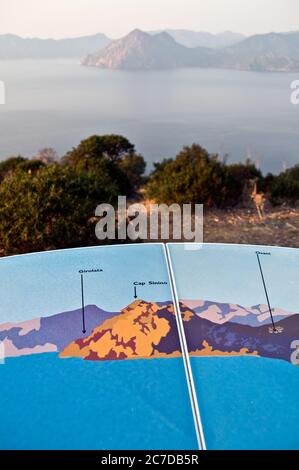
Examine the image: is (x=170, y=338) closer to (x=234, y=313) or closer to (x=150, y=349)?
(x=150, y=349)

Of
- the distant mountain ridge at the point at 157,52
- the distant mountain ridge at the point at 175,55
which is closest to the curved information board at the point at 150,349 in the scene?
the distant mountain ridge at the point at 175,55

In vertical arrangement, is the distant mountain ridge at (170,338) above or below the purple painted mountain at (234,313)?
below

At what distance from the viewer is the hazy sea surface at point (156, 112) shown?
2217cm

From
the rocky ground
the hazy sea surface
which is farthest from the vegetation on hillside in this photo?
the hazy sea surface

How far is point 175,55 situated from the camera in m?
52.6

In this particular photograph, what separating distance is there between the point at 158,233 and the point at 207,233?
0.69m

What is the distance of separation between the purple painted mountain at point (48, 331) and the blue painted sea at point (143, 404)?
94 millimetres

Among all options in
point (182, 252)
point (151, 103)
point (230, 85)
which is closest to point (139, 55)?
point (230, 85)

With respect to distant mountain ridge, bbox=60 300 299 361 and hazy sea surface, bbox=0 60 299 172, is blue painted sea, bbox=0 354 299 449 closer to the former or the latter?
distant mountain ridge, bbox=60 300 299 361

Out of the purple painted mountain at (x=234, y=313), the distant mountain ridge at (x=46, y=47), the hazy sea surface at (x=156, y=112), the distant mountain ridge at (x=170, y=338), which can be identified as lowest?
the distant mountain ridge at (x=170, y=338)

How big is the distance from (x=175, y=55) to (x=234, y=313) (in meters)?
54.0

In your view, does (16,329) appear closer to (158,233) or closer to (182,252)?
(182,252)

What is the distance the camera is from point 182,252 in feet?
12.0

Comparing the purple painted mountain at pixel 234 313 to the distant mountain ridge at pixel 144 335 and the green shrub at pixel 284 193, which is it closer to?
the distant mountain ridge at pixel 144 335
